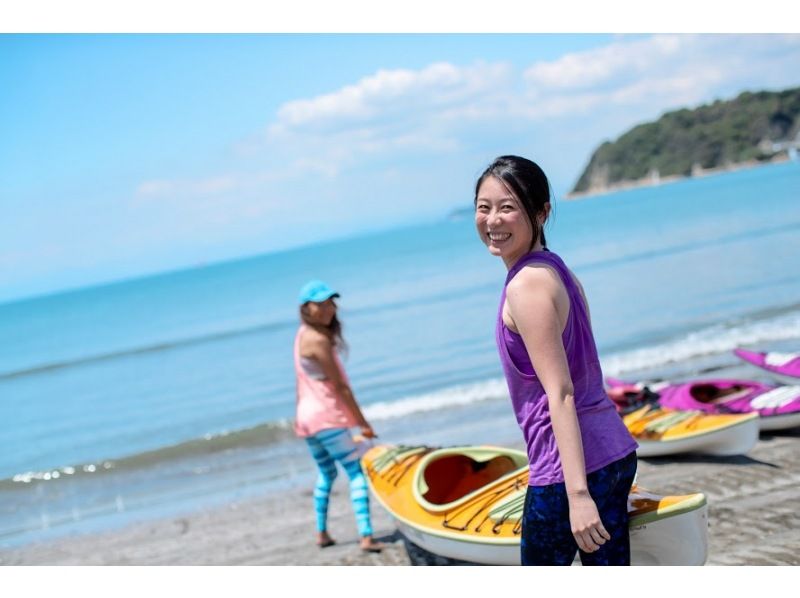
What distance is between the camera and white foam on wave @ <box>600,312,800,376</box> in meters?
11.8

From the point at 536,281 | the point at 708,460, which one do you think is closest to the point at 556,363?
the point at 536,281

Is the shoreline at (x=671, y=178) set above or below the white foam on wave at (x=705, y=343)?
above

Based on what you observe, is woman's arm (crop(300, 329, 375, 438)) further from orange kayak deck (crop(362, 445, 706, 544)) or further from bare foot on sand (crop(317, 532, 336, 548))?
bare foot on sand (crop(317, 532, 336, 548))

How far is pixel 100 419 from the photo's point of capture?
637 inches

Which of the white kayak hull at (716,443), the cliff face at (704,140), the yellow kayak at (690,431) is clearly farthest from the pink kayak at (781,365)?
the cliff face at (704,140)

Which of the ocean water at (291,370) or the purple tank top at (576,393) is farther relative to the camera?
the ocean water at (291,370)

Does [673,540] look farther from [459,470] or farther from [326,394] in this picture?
[326,394]

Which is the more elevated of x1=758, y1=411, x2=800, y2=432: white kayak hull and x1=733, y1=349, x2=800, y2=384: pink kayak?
x1=733, y1=349, x2=800, y2=384: pink kayak

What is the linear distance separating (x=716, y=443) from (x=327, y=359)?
2865 mm

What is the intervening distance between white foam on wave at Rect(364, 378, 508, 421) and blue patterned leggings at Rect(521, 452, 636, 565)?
857cm

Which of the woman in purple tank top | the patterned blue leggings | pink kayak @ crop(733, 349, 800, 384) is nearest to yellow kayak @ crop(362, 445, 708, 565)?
the patterned blue leggings

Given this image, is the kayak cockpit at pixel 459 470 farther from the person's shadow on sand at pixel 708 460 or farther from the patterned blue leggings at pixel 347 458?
the person's shadow on sand at pixel 708 460

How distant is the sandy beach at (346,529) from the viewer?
469cm

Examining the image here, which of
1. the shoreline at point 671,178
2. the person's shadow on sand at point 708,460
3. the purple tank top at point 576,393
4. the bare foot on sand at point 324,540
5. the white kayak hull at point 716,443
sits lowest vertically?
the person's shadow on sand at point 708,460
